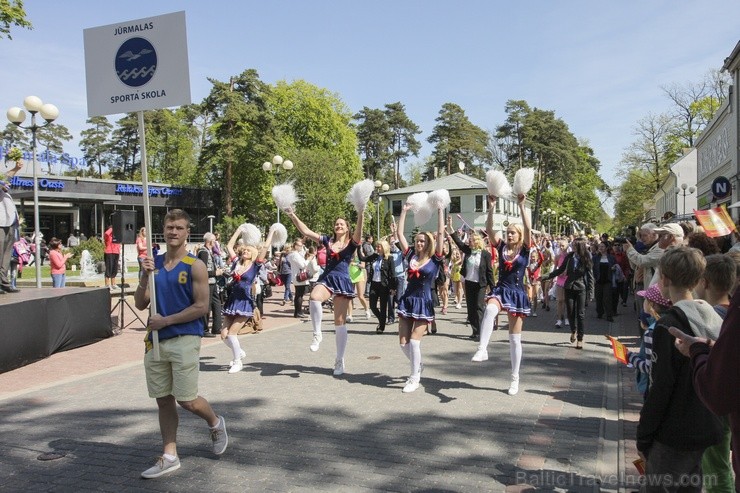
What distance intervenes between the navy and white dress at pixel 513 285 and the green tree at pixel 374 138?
69.6m

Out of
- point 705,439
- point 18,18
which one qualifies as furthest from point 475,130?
point 705,439

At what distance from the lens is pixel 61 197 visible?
4328 centimetres

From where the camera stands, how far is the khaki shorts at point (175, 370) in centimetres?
438

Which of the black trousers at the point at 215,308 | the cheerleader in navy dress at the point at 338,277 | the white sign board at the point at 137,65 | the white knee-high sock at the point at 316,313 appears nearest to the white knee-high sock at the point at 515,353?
the cheerleader in navy dress at the point at 338,277

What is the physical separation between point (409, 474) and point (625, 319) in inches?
457

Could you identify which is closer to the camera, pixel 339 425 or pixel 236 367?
pixel 339 425

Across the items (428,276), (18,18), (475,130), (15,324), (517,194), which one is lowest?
(15,324)

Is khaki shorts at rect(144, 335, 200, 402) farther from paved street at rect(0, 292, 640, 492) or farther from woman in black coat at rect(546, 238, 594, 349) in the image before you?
woman in black coat at rect(546, 238, 594, 349)

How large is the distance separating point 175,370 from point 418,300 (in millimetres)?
3411

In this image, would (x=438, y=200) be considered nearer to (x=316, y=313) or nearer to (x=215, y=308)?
(x=316, y=313)

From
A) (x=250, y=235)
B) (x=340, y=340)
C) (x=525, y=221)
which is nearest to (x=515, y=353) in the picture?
(x=525, y=221)

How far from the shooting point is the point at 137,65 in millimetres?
5023

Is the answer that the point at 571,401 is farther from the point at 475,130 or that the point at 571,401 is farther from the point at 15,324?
the point at 475,130

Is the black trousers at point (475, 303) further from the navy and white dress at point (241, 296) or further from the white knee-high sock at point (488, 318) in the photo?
the navy and white dress at point (241, 296)
